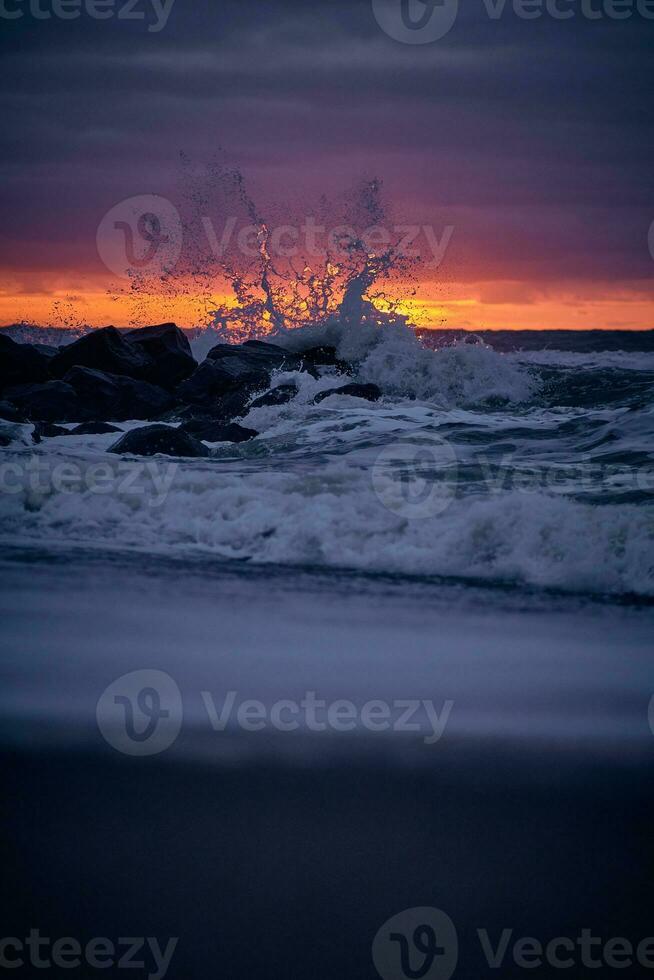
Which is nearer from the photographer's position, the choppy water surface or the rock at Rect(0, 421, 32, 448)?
the choppy water surface

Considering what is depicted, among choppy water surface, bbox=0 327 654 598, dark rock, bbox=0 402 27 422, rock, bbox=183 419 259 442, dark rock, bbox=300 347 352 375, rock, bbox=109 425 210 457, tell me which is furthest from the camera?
dark rock, bbox=300 347 352 375

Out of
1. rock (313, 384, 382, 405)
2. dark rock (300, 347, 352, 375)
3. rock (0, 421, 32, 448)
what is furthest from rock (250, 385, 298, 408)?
rock (0, 421, 32, 448)

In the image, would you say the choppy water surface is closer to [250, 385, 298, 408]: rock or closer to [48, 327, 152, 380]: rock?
[250, 385, 298, 408]: rock

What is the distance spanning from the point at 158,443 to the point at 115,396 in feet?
16.2

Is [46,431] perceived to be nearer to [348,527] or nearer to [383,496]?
[383,496]

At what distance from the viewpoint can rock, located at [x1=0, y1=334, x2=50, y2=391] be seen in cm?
1692

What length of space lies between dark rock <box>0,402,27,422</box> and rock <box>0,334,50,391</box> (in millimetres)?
2447

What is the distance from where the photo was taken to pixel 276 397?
1548 cm

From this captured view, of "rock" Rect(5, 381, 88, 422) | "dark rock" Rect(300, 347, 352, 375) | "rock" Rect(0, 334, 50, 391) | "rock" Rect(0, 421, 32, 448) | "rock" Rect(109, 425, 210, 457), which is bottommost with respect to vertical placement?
"rock" Rect(109, 425, 210, 457)

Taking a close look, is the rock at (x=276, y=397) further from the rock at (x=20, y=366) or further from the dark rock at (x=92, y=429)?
the rock at (x=20, y=366)

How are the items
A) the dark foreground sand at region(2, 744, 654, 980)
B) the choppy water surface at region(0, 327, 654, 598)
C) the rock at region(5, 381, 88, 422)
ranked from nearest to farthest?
the dark foreground sand at region(2, 744, 654, 980)
the choppy water surface at region(0, 327, 654, 598)
the rock at region(5, 381, 88, 422)

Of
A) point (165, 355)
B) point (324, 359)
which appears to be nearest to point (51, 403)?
point (165, 355)

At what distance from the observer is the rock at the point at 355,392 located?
1589 centimetres

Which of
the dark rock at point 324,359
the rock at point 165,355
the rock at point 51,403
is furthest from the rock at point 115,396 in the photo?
the dark rock at point 324,359
